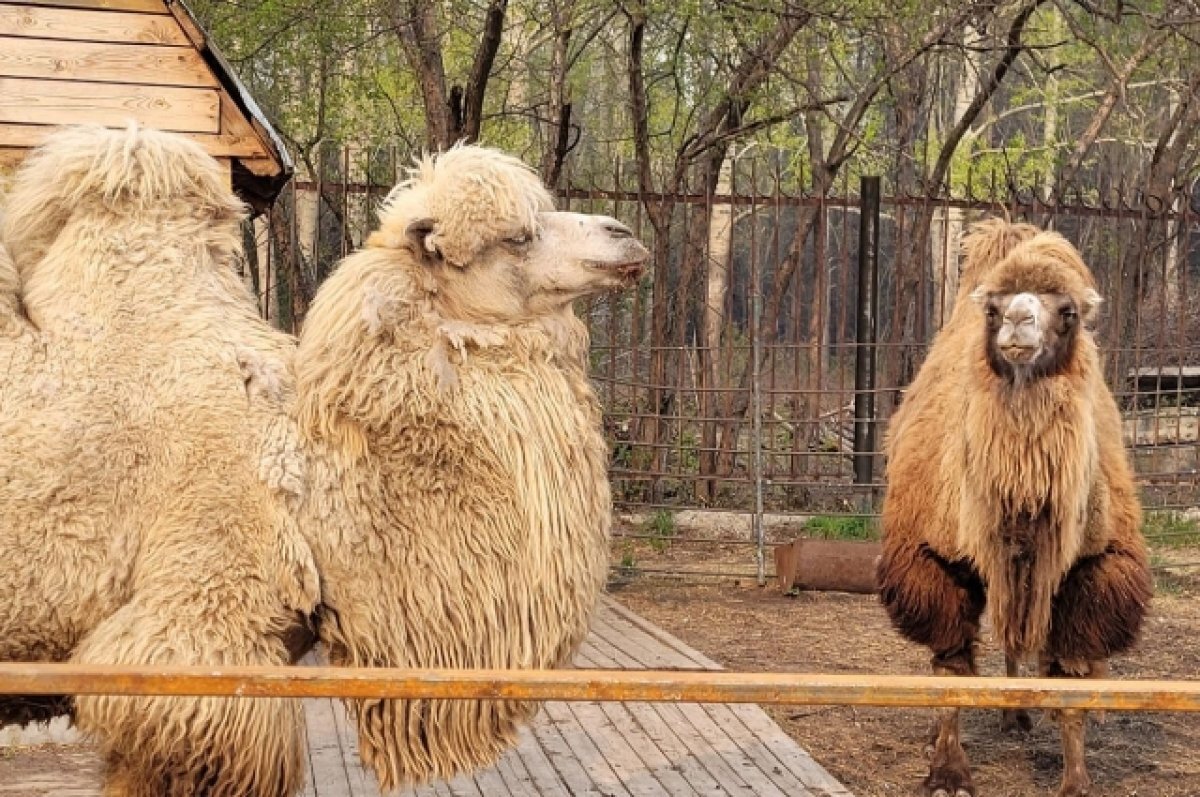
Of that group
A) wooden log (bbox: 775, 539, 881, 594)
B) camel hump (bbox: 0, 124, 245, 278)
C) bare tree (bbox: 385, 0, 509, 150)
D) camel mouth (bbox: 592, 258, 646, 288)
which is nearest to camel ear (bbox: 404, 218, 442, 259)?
camel mouth (bbox: 592, 258, 646, 288)

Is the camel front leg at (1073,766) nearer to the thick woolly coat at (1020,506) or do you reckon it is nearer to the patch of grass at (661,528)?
the thick woolly coat at (1020,506)

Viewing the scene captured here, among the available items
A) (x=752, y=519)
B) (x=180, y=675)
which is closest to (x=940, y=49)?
(x=752, y=519)

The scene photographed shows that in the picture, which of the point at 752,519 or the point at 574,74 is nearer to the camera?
the point at 752,519

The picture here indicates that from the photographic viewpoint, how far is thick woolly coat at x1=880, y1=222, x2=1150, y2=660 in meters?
5.97

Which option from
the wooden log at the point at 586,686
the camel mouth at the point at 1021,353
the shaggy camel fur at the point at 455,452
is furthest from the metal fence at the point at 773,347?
the wooden log at the point at 586,686

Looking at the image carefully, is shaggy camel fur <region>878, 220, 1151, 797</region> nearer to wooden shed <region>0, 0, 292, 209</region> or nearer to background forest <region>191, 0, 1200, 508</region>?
wooden shed <region>0, 0, 292, 209</region>

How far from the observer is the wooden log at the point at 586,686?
2.74 meters

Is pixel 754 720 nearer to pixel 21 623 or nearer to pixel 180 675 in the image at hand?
pixel 21 623

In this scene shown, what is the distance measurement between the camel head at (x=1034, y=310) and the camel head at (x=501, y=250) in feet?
7.74

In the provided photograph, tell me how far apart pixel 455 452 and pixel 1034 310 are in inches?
109

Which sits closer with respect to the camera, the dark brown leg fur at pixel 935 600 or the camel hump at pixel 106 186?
the camel hump at pixel 106 186

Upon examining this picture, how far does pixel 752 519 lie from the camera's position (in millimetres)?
12539

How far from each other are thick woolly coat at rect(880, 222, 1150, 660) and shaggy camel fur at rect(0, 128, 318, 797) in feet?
10.5

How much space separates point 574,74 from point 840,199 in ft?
30.2
